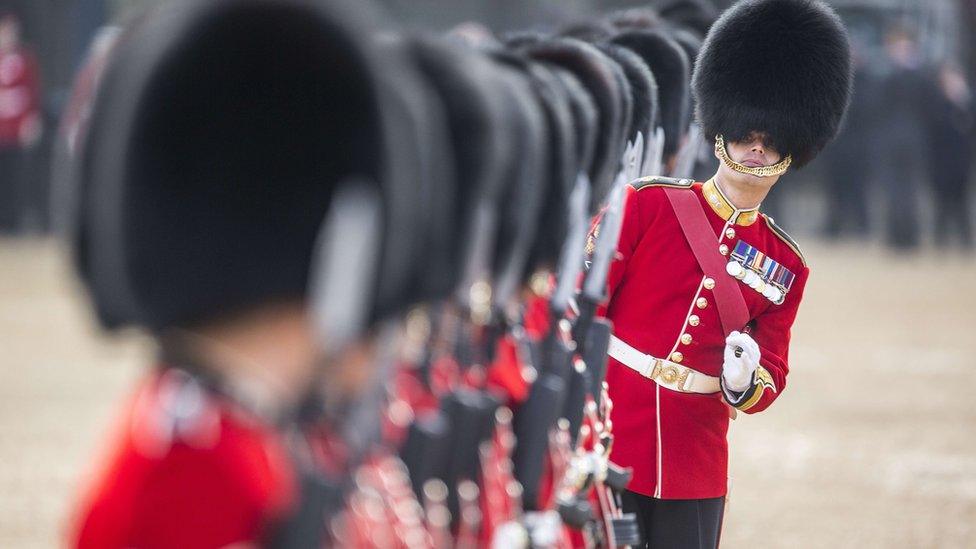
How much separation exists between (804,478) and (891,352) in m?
3.14

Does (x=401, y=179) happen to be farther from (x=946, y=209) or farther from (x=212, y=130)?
(x=946, y=209)

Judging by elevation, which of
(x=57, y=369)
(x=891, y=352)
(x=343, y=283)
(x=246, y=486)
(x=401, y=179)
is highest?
(x=401, y=179)

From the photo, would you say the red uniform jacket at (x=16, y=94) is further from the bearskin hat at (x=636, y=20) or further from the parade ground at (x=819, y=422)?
the bearskin hat at (x=636, y=20)

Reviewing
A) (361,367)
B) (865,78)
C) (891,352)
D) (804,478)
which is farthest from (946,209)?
(361,367)

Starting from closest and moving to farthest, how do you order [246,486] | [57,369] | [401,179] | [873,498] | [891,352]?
[246,486] < [401,179] < [873,498] < [57,369] < [891,352]

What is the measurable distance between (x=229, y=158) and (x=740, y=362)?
146 centimetres

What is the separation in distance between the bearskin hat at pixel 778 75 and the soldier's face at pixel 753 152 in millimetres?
13

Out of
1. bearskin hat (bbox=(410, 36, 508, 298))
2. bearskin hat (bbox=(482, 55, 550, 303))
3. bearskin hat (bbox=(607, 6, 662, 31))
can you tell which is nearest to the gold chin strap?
bearskin hat (bbox=(607, 6, 662, 31))

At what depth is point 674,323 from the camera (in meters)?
3.12

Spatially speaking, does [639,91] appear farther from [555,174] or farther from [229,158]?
[229,158]

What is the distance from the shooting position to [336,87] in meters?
1.72

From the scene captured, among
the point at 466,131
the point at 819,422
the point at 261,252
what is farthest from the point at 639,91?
the point at 819,422

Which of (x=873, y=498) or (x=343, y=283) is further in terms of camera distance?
(x=873, y=498)

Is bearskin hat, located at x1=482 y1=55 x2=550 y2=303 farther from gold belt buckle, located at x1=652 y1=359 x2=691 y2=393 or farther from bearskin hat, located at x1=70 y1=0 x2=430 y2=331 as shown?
gold belt buckle, located at x1=652 y1=359 x2=691 y2=393
